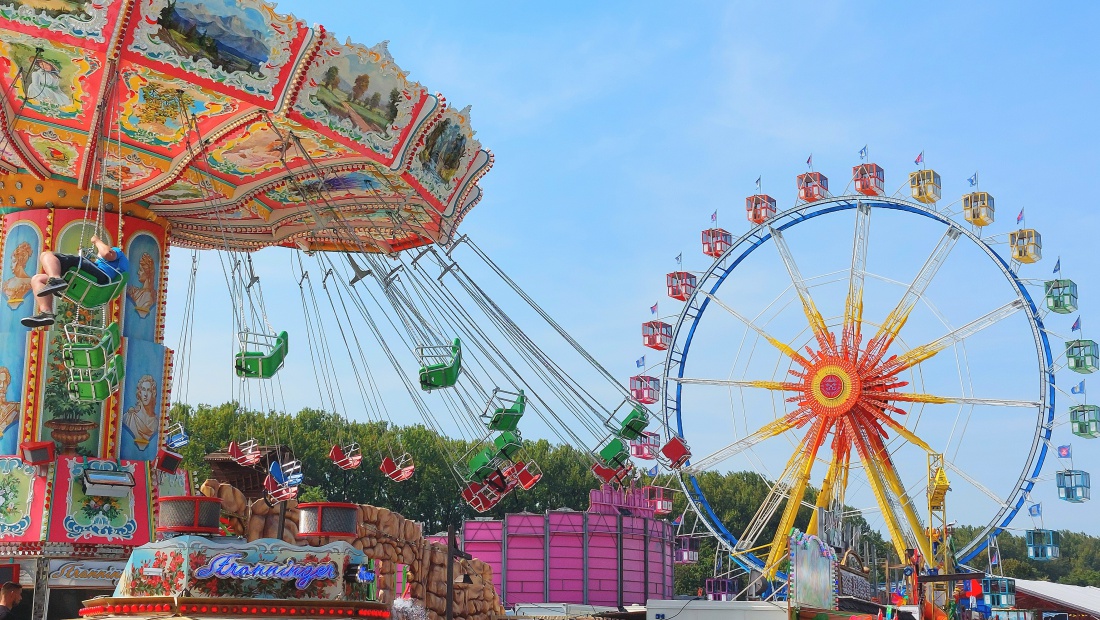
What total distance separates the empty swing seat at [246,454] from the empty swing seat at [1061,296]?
21348 mm

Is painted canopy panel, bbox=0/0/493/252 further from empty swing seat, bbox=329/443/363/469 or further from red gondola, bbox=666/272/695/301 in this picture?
red gondola, bbox=666/272/695/301

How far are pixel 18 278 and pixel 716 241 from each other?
76.6 feet

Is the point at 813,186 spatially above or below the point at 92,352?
above

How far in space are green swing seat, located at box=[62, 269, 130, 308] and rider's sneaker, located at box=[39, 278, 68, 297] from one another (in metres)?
0.13

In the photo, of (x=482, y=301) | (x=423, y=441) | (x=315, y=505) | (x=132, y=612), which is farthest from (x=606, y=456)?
(x=423, y=441)

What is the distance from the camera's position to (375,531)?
18.2 m

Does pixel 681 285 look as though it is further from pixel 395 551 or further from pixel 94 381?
pixel 94 381

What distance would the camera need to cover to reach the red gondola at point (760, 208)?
36531 mm

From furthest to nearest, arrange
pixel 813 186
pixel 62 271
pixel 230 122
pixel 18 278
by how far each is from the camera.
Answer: pixel 813 186 < pixel 18 278 < pixel 230 122 < pixel 62 271

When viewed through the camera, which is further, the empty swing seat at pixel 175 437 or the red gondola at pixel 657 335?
the red gondola at pixel 657 335

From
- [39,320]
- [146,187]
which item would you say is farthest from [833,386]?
[39,320]

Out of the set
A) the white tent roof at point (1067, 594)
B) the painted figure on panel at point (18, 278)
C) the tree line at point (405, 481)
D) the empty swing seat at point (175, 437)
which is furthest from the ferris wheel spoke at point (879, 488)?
the painted figure on panel at point (18, 278)

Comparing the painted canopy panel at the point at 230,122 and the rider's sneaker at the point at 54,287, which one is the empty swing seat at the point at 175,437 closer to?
the painted canopy panel at the point at 230,122

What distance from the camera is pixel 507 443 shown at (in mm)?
18000
